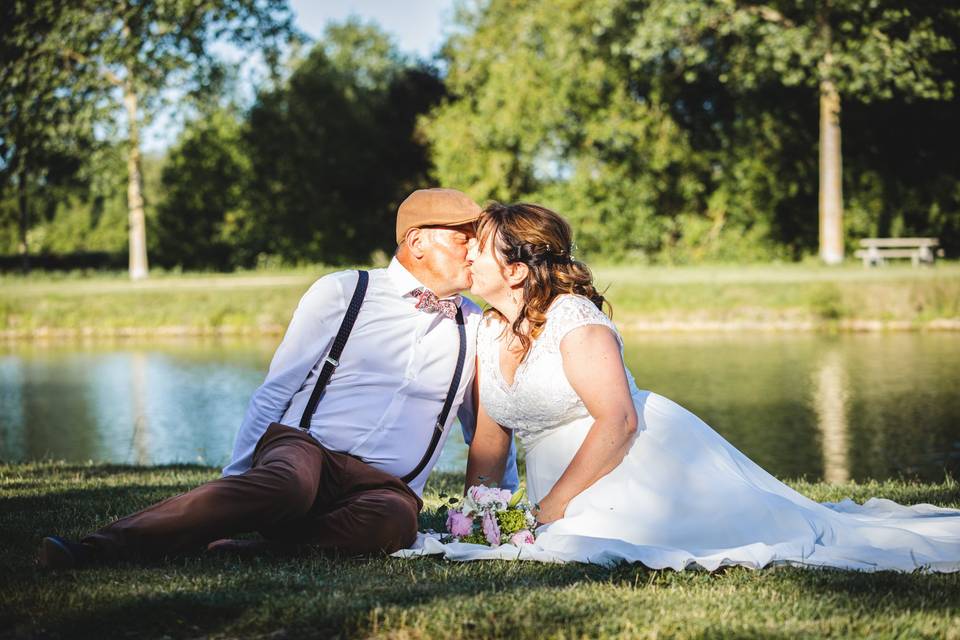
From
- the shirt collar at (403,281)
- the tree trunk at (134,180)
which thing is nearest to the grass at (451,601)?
the shirt collar at (403,281)

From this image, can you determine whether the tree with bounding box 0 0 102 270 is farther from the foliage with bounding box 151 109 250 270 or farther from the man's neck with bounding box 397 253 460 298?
the man's neck with bounding box 397 253 460 298

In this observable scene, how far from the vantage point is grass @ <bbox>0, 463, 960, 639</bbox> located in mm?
3512

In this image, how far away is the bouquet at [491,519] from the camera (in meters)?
4.73

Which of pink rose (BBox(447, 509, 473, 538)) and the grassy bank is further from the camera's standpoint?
the grassy bank

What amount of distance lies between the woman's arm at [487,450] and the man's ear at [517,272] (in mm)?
545

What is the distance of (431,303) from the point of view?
17.1 feet

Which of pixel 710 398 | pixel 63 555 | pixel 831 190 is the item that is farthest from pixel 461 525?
pixel 831 190

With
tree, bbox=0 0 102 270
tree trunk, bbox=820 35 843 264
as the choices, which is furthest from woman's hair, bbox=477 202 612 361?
tree trunk, bbox=820 35 843 264

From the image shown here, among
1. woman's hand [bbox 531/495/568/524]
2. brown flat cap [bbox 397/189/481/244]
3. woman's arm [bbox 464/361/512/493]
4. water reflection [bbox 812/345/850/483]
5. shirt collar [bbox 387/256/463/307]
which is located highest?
brown flat cap [bbox 397/189/481/244]

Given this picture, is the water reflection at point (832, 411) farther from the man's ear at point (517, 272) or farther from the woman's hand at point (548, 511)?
the man's ear at point (517, 272)

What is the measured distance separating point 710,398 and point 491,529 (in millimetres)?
10618

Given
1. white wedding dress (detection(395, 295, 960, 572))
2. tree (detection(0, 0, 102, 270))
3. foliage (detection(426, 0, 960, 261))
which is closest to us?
white wedding dress (detection(395, 295, 960, 572))

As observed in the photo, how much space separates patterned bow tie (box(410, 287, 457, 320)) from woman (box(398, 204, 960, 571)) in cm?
18

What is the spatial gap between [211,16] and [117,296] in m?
9.52
